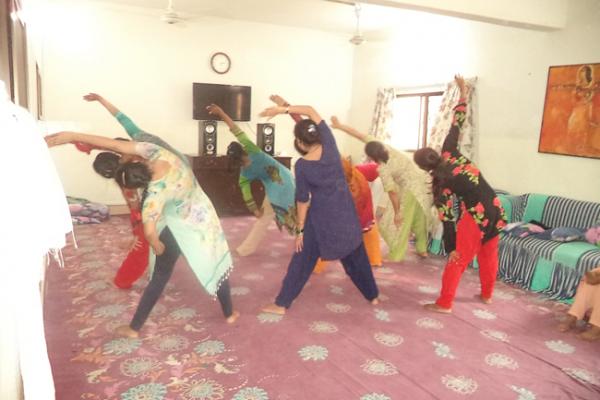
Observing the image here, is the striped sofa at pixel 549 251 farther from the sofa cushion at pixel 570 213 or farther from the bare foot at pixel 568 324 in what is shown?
the bare foot at pixel 568 324

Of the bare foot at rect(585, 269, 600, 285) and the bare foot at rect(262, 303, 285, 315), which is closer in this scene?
the bare foot at rect(585, 269, 600, 285)

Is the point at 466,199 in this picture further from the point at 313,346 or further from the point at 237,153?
the point at 237,153

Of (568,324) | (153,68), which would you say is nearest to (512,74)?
(568,324)

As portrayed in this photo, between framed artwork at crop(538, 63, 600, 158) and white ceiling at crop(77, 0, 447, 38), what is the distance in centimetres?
186

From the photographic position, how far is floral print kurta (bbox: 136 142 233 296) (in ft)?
8.00

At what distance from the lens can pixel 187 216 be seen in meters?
2.61

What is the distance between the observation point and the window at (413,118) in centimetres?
613

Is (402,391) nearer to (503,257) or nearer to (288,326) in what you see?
(288,326)

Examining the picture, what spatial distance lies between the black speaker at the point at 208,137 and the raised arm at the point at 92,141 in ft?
12.6

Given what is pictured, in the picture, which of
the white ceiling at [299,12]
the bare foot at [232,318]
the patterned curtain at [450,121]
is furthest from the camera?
the white ceiling at [299,12]

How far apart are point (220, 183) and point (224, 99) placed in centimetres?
116

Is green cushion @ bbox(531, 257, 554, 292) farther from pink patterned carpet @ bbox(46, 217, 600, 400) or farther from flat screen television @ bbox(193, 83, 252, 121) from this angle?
flat screen television @ bbox(193, 83, 252, 121)

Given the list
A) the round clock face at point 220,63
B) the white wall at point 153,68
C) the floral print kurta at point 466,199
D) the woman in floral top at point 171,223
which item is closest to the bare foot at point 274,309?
the woman in floral top at point 171,223

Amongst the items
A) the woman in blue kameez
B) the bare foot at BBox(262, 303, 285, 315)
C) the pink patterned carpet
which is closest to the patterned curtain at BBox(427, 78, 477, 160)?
the pink patterned carpet
